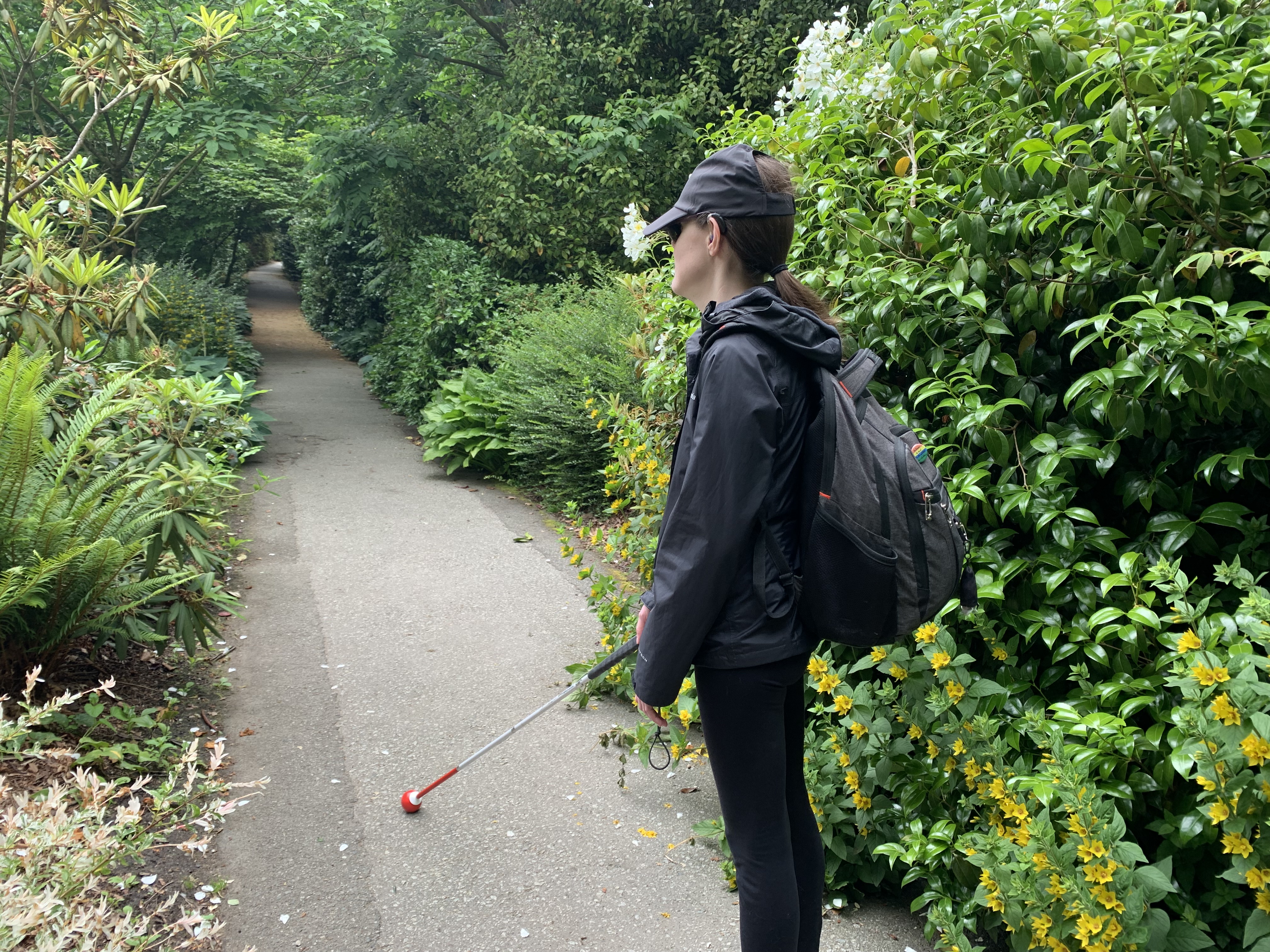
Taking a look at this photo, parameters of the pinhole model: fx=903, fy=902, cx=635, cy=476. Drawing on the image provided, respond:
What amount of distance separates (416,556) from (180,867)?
139 inches

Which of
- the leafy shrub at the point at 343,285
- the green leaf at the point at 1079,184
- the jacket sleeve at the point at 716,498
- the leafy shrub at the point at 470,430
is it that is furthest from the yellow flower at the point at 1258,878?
the leafy shrub at the point at 343,285

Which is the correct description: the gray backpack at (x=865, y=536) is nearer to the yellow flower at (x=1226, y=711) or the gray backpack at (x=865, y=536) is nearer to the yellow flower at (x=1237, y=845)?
the yellow flower at (x=1226, y=711)

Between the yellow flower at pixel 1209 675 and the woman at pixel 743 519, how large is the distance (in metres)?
0.84

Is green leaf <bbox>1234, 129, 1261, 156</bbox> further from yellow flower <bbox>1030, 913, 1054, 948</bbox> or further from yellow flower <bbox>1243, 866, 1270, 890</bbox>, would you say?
yellow flower <bbox>1030, 913, 1054, 948</bbox>

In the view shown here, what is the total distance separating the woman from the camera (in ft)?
6.45

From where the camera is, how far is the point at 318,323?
21734 mm

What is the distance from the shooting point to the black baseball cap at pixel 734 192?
2123 mm

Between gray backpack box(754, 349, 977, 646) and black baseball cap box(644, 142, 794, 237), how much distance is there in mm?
416

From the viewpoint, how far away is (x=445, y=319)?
37.7 ft

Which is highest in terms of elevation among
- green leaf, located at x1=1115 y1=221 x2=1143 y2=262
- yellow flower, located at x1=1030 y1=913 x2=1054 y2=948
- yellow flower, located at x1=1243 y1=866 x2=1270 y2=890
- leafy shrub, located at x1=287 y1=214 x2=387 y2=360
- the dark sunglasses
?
green leaf, located at x1=1115 y1=221 x2=1143 y2=262

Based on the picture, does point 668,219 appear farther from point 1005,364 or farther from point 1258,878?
point 1258,878

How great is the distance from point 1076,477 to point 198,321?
1234cm

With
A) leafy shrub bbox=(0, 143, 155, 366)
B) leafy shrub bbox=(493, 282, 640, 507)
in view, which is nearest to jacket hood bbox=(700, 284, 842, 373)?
leafy shrub bbox=(0, 143, 155, 366)

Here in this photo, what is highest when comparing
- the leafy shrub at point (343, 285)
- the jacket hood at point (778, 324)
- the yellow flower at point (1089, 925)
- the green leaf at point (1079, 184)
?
the green leaf at point (1079, 184)
